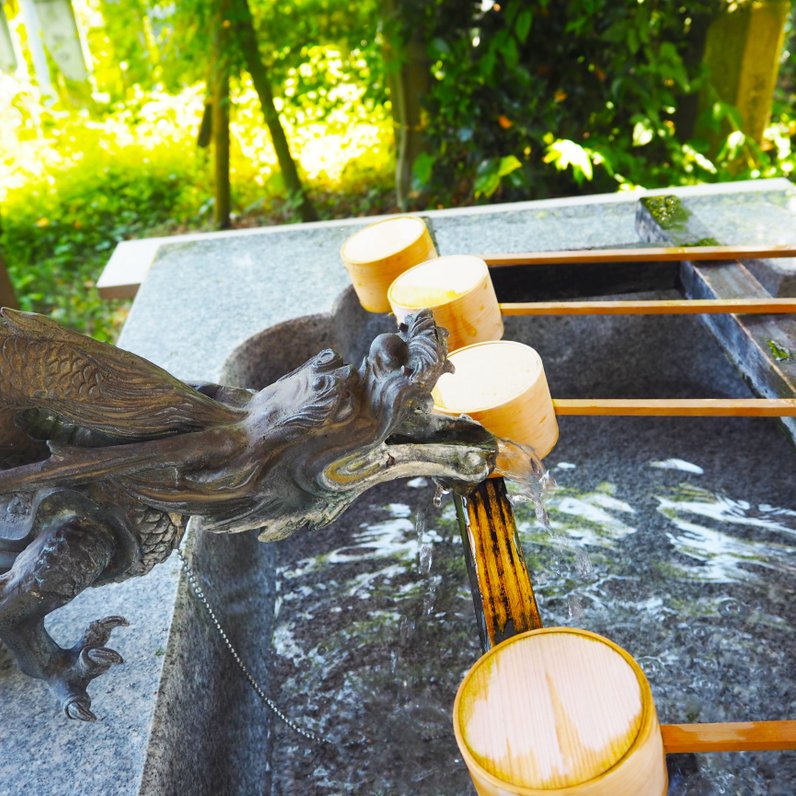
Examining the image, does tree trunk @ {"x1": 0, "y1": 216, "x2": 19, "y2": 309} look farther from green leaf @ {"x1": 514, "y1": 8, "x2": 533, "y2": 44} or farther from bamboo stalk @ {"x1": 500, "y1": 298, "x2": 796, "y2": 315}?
green leaf @ {"x1": 514, "y1": 8, "x2": 533, "y2": 44}

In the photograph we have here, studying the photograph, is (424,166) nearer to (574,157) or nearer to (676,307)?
(574,157)

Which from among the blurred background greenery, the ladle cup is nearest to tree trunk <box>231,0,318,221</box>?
the blurred background greenery

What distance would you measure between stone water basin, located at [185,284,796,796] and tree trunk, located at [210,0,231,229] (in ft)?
8.13

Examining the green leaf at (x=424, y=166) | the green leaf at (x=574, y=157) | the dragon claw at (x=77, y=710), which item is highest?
the dragon claw at (x=77, y=710)

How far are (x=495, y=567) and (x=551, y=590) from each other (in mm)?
797

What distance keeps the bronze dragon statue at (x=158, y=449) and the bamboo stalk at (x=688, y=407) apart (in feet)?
2.02

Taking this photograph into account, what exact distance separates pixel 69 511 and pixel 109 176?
5.90 m

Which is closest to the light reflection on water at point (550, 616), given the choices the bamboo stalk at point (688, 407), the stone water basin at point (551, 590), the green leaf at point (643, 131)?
the stone water basin at point (551, 590)

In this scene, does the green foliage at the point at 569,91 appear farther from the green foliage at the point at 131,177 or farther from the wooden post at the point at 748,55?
the green foliage at the point at 131,177

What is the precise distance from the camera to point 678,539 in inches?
95.0

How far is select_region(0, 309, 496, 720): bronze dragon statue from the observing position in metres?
1.23

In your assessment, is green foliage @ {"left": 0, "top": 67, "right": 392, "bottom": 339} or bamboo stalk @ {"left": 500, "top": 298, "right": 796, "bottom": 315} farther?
green foliage @ {"left": 0, "top": 67, "right": 392, "bottom": 339}

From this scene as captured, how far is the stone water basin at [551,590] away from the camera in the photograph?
1.93m

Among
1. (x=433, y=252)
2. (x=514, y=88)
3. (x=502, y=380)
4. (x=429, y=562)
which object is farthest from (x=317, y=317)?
(x=514, y=88)
